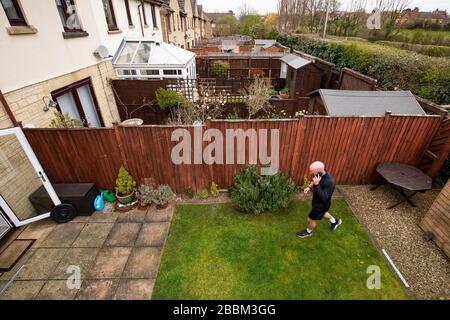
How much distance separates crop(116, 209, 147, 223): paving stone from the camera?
5.46m

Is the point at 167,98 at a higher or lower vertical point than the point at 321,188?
higher

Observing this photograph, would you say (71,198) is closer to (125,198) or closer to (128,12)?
(125,198)

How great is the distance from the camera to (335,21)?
2923cm

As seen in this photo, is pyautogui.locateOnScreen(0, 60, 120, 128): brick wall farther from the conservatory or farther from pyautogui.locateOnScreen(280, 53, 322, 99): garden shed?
pyautogui.locateOnScreen(280, 53, 322, 99): garden shed

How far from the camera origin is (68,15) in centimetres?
693

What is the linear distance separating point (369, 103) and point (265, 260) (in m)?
5.22

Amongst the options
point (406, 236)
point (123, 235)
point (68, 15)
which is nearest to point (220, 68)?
point (68, 15)

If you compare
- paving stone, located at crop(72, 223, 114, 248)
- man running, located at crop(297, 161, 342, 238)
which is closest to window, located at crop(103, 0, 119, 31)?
paving stone, located at crop(72, 223, 114, 248)

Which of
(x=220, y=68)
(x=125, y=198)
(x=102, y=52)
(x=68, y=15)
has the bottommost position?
(x=125, y=198)

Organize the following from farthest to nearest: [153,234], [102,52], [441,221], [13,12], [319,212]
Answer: [102,52], [13,12], [153,234], [441,221], [319,212]
